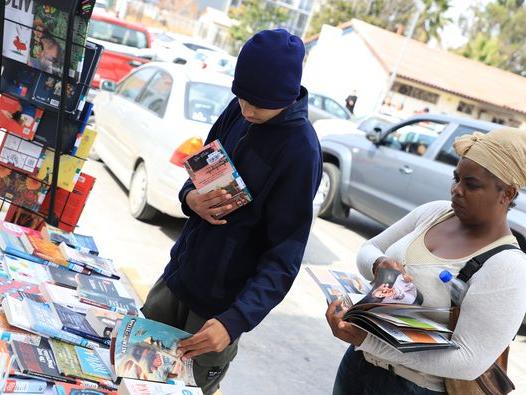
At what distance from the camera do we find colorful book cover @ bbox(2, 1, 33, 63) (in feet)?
11.0

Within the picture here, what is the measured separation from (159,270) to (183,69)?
2521mm

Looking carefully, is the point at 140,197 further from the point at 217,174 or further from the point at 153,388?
the point at 153,388

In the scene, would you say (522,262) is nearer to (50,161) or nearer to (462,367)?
(462,367)

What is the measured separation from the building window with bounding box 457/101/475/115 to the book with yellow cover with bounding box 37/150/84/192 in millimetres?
34930

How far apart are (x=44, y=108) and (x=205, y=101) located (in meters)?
3.10

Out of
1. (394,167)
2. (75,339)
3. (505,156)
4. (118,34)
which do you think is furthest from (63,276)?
(118,34)

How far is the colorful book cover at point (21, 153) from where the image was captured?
366 centimetres

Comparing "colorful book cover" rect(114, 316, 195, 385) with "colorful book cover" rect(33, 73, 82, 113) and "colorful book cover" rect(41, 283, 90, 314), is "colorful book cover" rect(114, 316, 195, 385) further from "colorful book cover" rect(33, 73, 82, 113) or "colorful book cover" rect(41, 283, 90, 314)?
"colorful book cover" rect(33, 73, 82, 113)

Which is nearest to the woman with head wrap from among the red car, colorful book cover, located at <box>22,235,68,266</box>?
colorful book cover, located at <box>22,235,68,266</box>

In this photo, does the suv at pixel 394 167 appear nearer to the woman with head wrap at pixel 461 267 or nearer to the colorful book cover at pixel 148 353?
the woman with head wrap at pixel 461 267

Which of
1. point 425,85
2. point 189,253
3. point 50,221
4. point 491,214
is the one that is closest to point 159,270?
point 50,221

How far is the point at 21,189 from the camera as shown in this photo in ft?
12.1

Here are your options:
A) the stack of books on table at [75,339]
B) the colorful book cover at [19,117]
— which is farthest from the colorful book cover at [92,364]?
the colorful book cover at [19,117]

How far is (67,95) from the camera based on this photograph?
353 cm
